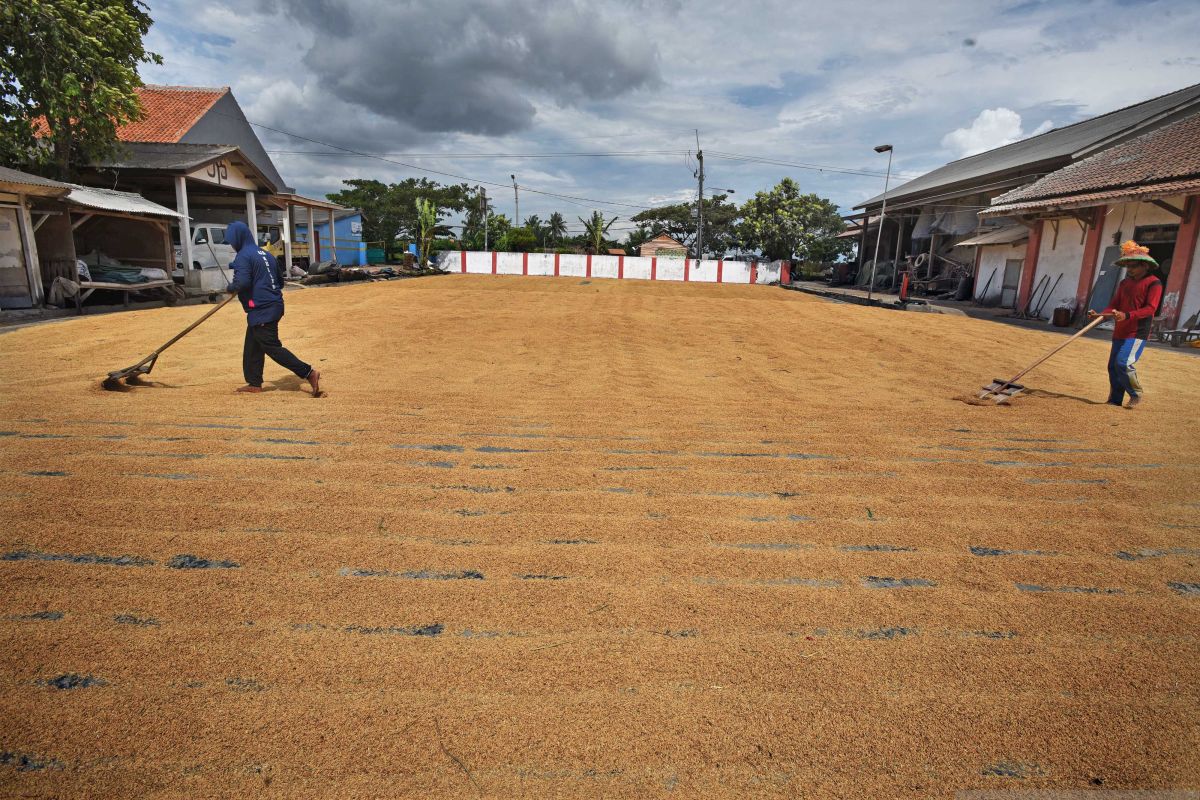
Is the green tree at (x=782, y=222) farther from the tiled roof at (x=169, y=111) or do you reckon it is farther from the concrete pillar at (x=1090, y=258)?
the tiled roof at (x=169, y=111)

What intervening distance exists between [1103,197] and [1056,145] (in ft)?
32.4

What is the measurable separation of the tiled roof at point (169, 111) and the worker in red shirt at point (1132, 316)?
26078mm

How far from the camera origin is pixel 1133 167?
1345cm

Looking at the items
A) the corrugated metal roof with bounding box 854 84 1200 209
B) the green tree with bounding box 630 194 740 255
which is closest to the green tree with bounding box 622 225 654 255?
the green tree with bounding box 630 194 740 255

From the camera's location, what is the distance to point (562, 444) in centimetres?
445

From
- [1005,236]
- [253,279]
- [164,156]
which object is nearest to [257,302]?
[253,279]

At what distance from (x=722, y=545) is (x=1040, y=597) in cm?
130

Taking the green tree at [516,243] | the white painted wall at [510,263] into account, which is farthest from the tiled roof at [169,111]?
the green tree at [516,243]

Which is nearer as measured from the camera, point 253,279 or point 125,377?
point 253,279

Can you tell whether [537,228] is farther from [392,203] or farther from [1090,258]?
[1090,258]

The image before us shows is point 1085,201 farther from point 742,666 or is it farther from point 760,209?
point 760,209

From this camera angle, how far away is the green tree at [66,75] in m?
12.4

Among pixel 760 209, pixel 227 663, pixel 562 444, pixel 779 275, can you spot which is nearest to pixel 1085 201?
pixel 562 444

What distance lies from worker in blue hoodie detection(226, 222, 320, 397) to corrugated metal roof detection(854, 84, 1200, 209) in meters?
20.3
